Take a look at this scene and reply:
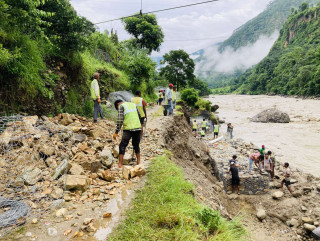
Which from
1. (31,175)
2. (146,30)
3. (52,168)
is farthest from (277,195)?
(146,30)

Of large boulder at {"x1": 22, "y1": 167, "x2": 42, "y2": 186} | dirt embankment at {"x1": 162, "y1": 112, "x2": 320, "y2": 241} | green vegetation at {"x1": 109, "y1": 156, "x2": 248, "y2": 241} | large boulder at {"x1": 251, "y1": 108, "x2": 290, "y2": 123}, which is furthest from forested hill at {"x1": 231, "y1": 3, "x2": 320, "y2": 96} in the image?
large boulder at {"x1": 22, "y1": 167, "x2": 42, "y2": 186}

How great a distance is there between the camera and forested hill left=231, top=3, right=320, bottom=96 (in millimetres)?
59375

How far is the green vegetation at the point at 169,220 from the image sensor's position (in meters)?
2.66

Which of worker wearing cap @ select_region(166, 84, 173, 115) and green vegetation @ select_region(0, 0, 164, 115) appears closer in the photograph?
green vegetation @ select_region(0, 0, 164, 115)

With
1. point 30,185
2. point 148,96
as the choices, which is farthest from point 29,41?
point 148,96

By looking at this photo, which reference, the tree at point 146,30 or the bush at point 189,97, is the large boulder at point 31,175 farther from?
the bush at point 189,97


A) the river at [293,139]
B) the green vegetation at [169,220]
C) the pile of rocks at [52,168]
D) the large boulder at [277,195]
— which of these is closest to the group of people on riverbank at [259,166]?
the large boulder at [277,195]

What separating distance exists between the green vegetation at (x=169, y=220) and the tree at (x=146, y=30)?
23.4m

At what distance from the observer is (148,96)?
17.4m

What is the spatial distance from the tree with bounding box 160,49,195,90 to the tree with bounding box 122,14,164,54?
10314 millimetres

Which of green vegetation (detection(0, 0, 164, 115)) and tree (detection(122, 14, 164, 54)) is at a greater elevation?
tree (detection(122, 14, 164, 54))

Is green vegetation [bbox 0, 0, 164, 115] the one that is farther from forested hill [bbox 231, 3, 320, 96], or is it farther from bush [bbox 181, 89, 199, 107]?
forested hill [bbox 231, 3, 320, 96]

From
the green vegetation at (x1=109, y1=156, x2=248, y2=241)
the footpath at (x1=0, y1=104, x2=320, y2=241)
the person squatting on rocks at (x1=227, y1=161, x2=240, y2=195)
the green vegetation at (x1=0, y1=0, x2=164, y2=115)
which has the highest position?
the green vegetation at (x1=0, y1=0, x2=164, y2=115)

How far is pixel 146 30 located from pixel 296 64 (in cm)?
7353
